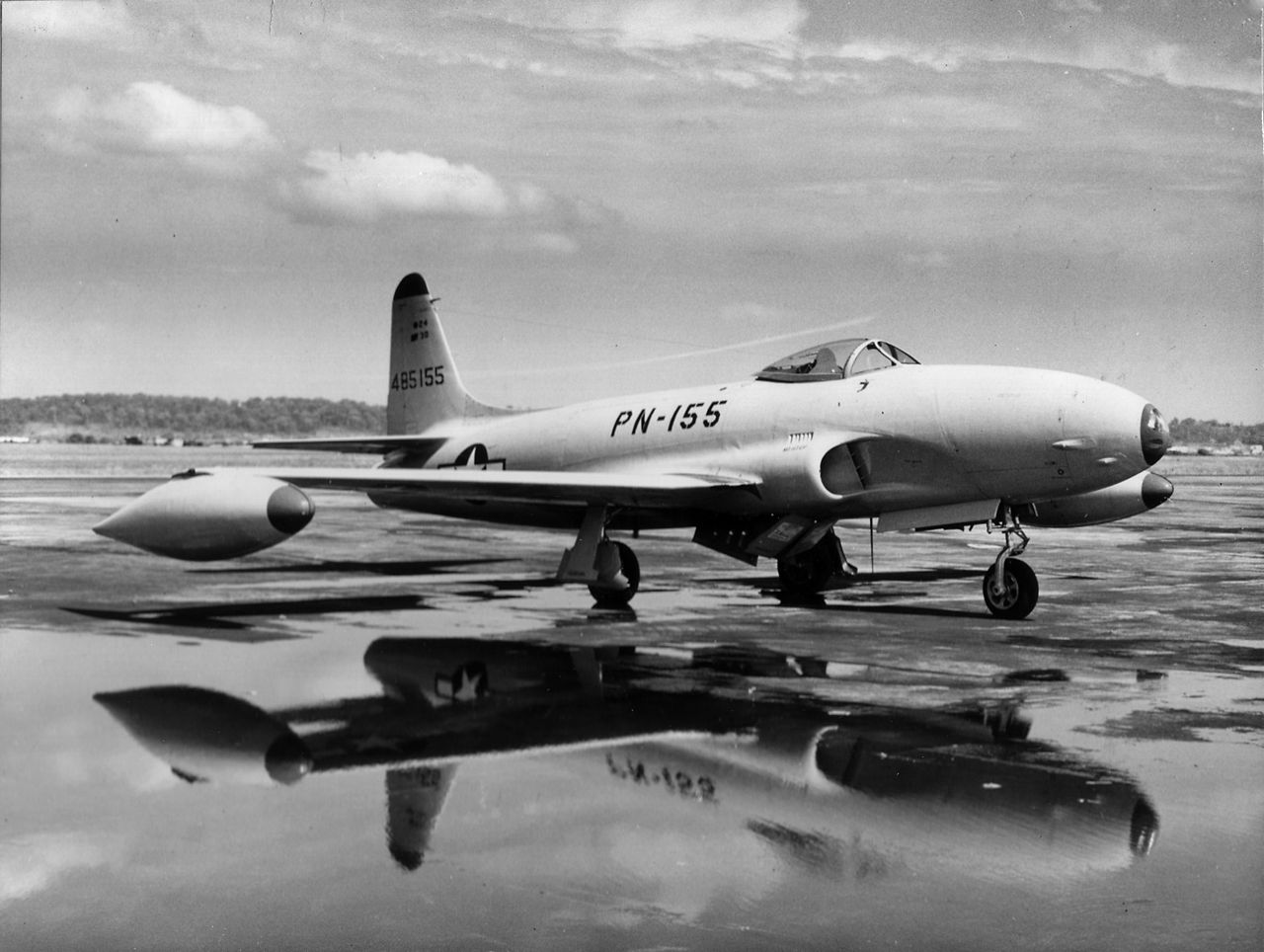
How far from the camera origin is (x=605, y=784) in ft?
20.1

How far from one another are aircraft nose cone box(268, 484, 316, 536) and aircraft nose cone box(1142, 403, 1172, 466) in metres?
7.84

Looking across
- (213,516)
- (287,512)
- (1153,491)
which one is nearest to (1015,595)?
(1153,491)

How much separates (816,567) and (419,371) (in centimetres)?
841

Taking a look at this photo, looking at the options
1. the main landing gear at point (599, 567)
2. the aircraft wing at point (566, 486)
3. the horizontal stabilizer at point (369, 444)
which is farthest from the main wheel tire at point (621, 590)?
the horizontal stabilizer at point (369, 444)

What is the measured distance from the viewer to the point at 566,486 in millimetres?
13742

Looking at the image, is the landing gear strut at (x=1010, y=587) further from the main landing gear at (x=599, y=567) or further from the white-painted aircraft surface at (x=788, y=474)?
the main landing gear at (x=599, y=567)

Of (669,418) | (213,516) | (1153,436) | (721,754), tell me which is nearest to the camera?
(721,754)

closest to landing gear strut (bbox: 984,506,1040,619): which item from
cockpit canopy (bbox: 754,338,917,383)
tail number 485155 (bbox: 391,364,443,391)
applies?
cockpit canopy (bbox: 754,338,917,383)

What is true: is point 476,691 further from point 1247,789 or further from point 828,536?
point 828,536

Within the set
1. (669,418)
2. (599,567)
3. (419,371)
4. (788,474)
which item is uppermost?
(419,371)

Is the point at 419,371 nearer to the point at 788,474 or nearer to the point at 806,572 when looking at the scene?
the point at 806,572

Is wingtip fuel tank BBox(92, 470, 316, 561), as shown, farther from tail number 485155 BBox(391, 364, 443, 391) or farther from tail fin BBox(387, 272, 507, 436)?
tail number 485155 BBox(391, 364, 443, 391)

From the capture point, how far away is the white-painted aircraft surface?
11820 mm

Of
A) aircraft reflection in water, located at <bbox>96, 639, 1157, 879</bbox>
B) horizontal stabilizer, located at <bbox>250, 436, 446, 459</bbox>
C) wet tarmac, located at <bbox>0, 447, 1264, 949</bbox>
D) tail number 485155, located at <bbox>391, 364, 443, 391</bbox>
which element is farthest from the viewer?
tail number 485155, located at <bbox>391, 364, 443, 391</bbox>
